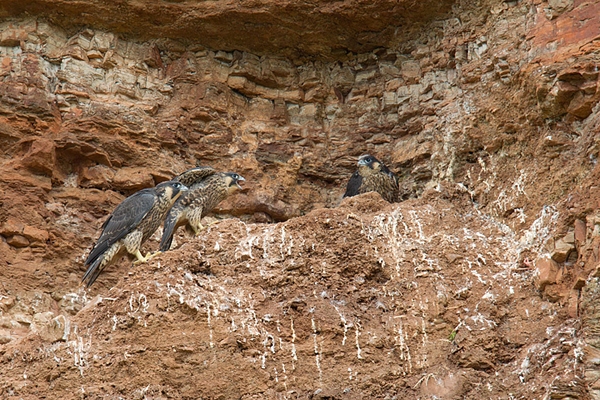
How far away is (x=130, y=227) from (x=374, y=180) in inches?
104

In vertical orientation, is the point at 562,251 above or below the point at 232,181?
above

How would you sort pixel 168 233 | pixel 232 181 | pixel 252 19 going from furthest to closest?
pixel 252 19 < pixel 232 181 < pixel 168 233

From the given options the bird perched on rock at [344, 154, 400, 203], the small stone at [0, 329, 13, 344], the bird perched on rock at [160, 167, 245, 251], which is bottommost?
the small stone at [0, 329, 13, 344]

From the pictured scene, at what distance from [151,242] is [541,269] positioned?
4.47m

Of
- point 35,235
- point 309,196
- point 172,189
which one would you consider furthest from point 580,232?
point 35,235

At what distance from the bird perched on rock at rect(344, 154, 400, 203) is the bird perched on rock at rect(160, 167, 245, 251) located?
1229mm

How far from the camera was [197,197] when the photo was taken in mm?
10000

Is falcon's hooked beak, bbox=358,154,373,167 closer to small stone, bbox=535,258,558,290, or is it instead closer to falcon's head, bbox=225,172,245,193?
falcon's head, bbox=225,172,245,193

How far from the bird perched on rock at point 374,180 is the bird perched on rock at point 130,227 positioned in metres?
2.03

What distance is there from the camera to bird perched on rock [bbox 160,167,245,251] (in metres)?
9.77

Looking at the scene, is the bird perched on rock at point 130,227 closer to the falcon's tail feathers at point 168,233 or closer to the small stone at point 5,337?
the falcon's tail feathers at point 168,233

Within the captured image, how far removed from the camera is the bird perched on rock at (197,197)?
9766mm

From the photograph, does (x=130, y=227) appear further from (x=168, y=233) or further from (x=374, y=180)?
(x=374, y=180)

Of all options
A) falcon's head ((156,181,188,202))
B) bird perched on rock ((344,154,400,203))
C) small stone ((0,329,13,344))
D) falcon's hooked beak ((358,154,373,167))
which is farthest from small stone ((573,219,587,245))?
small stone ((0,329,13,344))
